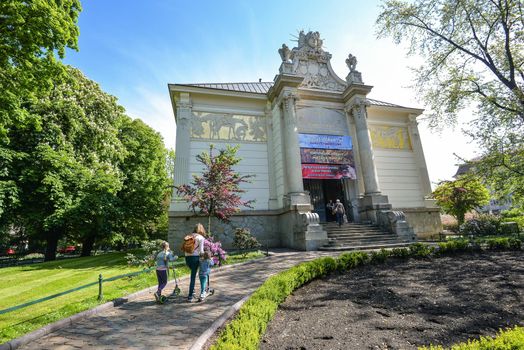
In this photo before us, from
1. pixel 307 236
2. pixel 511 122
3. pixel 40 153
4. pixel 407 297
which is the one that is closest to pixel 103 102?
pixel 40 153

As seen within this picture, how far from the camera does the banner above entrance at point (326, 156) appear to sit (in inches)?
676

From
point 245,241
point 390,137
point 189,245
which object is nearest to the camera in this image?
point 189,245

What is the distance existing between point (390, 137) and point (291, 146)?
9.59 m

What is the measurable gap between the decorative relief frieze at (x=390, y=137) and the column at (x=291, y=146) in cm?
759

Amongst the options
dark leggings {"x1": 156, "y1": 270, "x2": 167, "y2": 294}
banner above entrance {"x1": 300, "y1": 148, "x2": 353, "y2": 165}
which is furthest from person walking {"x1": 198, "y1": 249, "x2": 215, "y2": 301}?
banner above entrance {"x1": 300, "y1": 148, "x2": 353, "y2": 165}

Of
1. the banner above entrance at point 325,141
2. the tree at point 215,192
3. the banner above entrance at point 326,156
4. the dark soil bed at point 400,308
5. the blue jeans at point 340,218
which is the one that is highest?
the banner above entrance at point 325,141

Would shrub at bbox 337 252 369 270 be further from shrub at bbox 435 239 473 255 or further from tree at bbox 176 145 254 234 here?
tree at bbox 176 145 254 234

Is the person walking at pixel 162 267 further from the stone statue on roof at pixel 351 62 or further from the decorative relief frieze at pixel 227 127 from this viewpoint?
the stone statue on roof at pixel 351 62

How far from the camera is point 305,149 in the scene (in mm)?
17250

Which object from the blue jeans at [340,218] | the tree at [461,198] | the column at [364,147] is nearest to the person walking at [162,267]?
the blue jeans at [340,218]

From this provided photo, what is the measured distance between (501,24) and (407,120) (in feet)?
29.2

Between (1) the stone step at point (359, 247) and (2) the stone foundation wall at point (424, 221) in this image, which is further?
(2) the stone foundation wall at point (424, 221)

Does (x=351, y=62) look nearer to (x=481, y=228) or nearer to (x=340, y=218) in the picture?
(x=340, y=218)

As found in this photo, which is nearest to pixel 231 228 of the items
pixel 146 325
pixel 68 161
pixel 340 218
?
pixel 340 218
